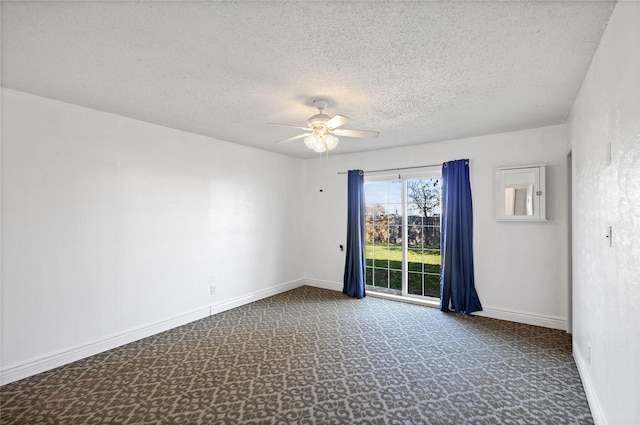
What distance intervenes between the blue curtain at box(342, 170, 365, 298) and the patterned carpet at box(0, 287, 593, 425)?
1342mm

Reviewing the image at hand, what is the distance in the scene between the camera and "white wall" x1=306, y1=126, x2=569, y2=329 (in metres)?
3.76

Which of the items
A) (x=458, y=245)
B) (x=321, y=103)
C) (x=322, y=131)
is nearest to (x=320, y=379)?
(x=322, y=131)

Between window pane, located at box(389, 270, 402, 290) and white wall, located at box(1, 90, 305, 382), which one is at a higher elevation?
white wall, located at box(1, 90, 305, 382)

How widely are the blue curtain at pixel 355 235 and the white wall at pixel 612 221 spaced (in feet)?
10.1

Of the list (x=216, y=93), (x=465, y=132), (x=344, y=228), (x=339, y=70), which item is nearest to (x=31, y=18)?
(x=216, y=93)

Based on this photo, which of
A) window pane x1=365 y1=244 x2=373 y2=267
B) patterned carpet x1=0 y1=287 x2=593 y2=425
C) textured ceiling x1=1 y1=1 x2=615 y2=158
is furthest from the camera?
window pane x1=365 y1=244 x2=373 y2=267

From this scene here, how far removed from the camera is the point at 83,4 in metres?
1.59

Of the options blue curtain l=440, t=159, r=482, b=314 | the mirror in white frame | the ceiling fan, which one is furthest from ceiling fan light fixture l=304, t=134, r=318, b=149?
the mirror in white frame

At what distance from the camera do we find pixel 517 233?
405cm

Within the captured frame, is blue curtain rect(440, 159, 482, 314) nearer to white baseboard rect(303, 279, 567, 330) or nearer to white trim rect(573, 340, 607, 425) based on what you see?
white baseboard rect(303, 279, 567, 330)

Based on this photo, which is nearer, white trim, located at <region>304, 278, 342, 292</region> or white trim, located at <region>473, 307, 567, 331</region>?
white trim, located at <region>473, 307, 567, 331</region>

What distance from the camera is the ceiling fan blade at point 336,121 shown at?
103 inches

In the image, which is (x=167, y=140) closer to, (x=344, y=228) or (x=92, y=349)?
(x=92, y=349)

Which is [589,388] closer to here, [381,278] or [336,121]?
[336,121]
